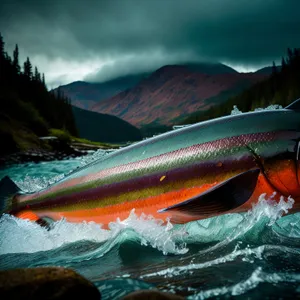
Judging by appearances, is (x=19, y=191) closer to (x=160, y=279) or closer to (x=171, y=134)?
(x=171, y=134)

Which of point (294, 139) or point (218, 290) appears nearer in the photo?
point (218, 290)

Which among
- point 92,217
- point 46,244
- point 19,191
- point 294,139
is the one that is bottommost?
point 46,244

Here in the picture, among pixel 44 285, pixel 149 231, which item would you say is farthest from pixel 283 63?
pixel 44 285

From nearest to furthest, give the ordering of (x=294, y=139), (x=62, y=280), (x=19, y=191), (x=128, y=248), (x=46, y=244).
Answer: (x=62, y=280) → (x=294, y=139) → (x=128, y=248) → (x=46, y=244) → (x=19, y=191)

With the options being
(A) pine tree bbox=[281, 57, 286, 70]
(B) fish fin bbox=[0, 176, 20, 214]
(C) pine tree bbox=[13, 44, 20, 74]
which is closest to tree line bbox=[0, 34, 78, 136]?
(C) pine tree bbox=[13, 44, 20, 74]

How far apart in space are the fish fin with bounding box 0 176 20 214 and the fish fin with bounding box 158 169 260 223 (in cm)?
360

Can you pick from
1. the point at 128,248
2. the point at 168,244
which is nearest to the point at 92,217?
the point at 128,248

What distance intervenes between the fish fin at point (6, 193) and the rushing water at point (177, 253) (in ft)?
0.99

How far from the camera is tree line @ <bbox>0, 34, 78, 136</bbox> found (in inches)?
2335

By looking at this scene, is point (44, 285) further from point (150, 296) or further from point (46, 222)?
point (46, 222)

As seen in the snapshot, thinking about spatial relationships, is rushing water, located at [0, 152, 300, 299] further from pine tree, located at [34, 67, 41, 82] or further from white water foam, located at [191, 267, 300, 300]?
pine tree, located at [34, 67, 41, 82]

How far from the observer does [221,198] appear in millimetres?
3041

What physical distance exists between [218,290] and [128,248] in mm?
1792

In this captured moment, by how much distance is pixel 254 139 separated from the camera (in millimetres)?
3389
